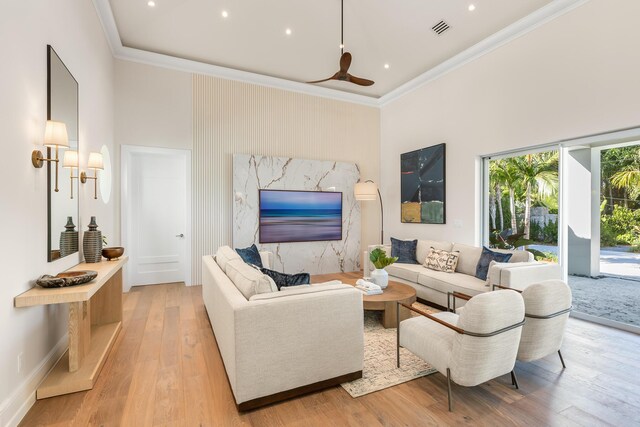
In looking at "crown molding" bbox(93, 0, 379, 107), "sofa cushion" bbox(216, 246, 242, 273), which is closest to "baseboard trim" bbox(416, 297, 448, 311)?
"sofa cushion" bbox(216, 246, 242, 273)

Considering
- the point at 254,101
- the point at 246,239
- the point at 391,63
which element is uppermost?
the point at 391,63

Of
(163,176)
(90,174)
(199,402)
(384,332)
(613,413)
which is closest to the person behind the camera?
(613,413)

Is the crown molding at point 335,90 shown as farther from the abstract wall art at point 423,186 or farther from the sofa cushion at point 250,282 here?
the sofa cushion at point 250,282

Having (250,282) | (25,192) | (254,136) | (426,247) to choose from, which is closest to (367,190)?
(426,247)

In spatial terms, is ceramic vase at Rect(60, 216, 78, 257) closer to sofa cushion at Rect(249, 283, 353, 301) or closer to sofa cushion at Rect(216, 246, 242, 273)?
sofa cushion at Rect(216, 246, 242, 273)

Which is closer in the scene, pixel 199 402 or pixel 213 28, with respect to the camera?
pixel 199 402

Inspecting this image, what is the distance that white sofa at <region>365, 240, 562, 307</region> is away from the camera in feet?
11.4

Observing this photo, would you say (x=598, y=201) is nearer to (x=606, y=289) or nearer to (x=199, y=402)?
(x=606, y=289)

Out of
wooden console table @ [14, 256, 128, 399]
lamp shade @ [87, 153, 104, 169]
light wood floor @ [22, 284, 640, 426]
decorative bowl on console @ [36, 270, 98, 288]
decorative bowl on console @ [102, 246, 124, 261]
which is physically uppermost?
lamp shade @ [87, 153, 104, 169]

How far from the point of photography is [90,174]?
3.68 meters

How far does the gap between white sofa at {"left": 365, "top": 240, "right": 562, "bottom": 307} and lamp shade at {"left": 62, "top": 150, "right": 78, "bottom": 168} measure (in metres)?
4.34

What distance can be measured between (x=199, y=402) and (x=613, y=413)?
2.87m

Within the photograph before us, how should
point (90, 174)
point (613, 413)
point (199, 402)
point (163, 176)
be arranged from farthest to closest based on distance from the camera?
point (163, 176) → point (90, 174) → point (199, 402) → point (613, 413)

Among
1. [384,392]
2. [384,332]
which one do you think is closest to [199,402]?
[384,392]
